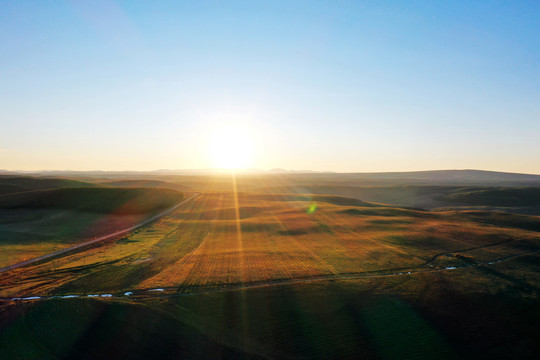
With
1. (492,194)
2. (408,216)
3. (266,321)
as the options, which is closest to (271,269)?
(266,321)

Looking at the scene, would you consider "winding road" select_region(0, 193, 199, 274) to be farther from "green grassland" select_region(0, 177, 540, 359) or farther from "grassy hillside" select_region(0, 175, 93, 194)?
"grassy hillside" select_region(0, 175, 93, 194)

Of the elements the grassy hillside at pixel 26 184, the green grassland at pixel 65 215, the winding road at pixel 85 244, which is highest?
the grassy hillside at pixel 26 184

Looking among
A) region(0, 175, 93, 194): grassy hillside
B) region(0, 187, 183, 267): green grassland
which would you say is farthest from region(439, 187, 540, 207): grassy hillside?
region(0, 175, 93, 194): grassy hillside

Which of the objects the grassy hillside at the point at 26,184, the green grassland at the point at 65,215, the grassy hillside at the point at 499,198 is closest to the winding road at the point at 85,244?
the green grassland at the point at 65,215

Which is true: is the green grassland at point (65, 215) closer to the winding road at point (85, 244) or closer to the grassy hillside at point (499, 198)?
the winding road at point (85, 244)

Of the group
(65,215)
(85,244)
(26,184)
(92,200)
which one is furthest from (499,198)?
(26,184)
